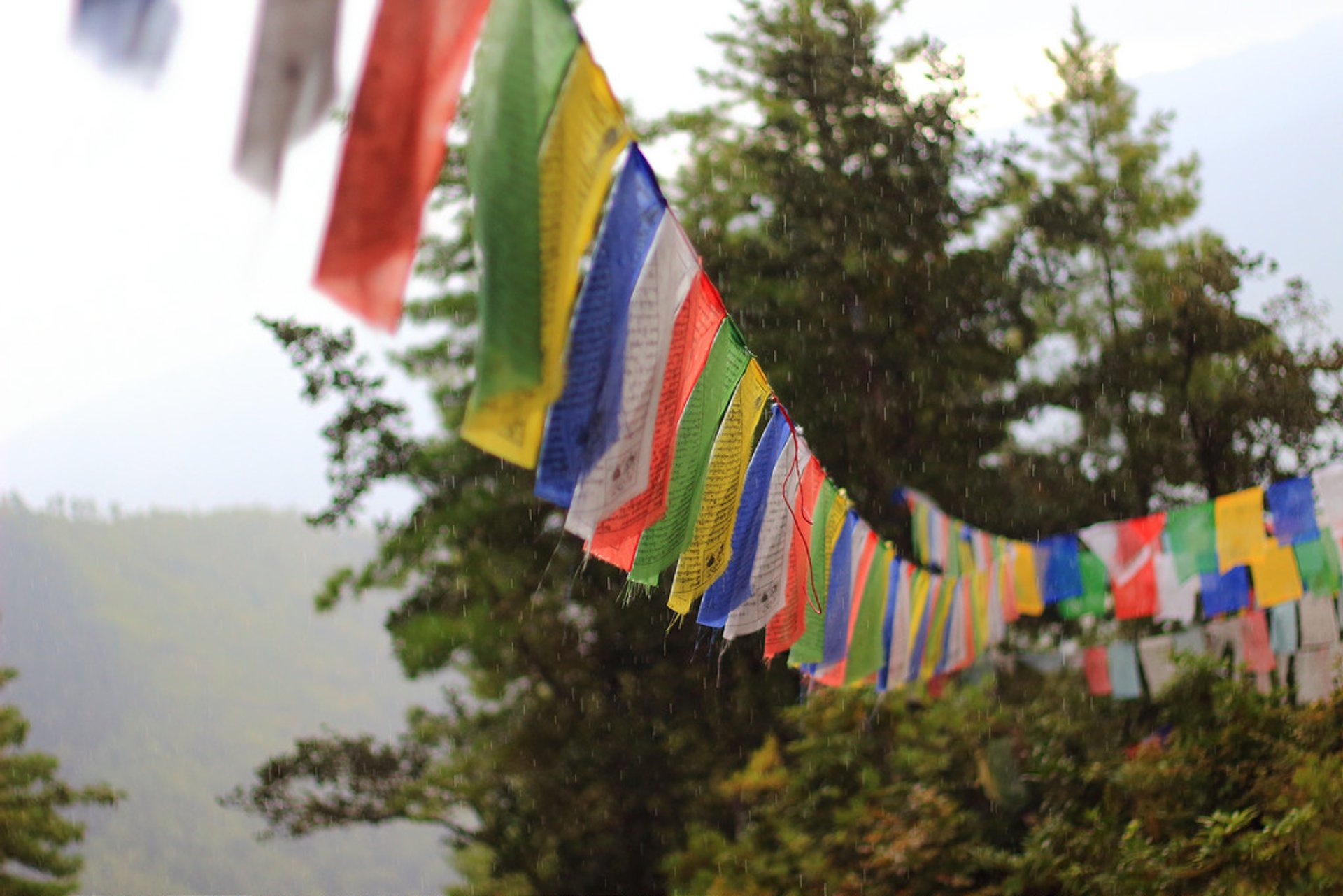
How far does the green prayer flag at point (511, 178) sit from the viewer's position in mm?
1731

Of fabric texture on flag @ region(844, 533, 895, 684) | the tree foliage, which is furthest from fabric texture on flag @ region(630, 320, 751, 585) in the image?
the tree foliage

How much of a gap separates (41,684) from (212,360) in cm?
12762

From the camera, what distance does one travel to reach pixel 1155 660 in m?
8.22

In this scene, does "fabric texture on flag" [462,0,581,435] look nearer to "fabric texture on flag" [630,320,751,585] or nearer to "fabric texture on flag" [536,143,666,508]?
"fabric texture on flag" [536,143,666,508]

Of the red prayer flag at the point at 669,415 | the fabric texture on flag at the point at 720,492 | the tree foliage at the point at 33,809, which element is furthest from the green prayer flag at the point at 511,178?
the tree foliage at the point at 33,809

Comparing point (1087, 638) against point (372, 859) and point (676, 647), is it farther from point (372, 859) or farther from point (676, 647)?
point (372, 859)

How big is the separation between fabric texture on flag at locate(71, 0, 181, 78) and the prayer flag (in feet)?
3.84

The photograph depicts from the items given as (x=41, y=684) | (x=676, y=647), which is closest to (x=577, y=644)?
(x=676, y=647)

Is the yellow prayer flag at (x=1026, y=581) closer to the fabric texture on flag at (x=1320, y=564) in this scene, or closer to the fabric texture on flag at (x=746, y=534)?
the fabric texture on flag at (x=1320, y=564)

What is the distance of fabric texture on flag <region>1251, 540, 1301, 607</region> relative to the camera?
22.3 ft

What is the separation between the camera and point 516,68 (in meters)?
1.85

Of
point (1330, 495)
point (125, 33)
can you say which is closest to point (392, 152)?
point (125, 33)

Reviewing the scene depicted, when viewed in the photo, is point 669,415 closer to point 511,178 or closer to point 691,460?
point 691,460

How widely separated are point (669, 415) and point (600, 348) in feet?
1.65
